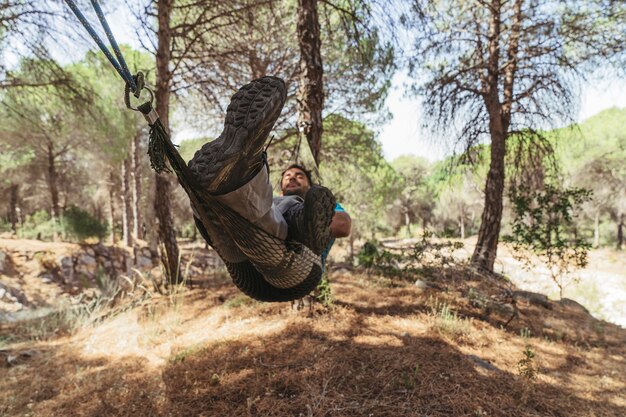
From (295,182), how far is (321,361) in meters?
1.38

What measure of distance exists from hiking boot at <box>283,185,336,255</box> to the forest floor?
1.11 meters

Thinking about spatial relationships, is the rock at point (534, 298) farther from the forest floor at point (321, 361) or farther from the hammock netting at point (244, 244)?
the hammock netting at point (244, 244)

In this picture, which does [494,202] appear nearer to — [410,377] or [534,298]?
[534,298]

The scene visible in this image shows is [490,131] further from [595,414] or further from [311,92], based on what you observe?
[595,414]

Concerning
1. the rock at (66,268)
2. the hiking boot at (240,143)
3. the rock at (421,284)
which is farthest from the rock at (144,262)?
the hiking boot at (240,143)

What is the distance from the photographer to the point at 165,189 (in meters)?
5.08

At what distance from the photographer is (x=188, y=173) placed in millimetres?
1316

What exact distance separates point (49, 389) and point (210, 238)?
2.25 metres

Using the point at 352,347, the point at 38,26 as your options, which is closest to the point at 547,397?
the point at 352,347

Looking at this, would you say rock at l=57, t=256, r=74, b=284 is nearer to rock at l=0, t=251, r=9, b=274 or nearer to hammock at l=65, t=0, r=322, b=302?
rock at l=0, t=251, r=9, b=274

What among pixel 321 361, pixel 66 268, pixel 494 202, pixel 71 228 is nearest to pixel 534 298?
pixel 494 202

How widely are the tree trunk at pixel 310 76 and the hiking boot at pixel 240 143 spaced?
210 centimetres

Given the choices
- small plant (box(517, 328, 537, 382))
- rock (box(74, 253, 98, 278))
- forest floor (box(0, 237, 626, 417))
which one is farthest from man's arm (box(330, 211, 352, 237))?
rock (box(74, 253, 98, 278))

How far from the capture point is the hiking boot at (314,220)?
1693 millimetres
